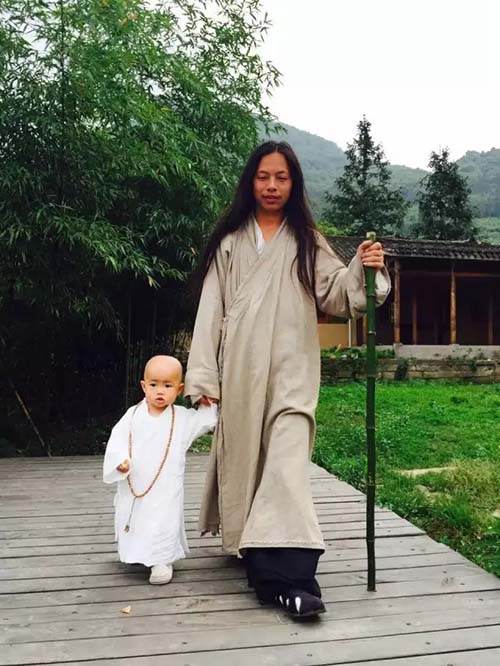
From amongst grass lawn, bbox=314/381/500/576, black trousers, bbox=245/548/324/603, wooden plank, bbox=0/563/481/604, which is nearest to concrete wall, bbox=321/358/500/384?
grass lawn, bbox=314/381/500/576

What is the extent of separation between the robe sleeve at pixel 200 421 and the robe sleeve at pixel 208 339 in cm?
5

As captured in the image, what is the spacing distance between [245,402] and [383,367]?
11209 mm

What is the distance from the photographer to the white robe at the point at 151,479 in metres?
2.72

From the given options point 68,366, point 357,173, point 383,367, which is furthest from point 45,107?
point 357,173

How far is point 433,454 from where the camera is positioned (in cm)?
638

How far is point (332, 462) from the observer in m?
5.62

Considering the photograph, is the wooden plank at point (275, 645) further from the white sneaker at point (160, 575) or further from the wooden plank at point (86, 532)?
the wooden plank at point (86, 532)

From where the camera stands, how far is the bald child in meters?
2.72

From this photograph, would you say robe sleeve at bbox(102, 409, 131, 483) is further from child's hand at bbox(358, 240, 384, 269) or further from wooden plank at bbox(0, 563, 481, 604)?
child's hand at bbox(358, 240, 384, 269)

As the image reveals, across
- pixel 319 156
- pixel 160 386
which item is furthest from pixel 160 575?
pixel 319 156

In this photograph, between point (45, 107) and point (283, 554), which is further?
point (45, 107)

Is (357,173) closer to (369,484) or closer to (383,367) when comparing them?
(383,367)

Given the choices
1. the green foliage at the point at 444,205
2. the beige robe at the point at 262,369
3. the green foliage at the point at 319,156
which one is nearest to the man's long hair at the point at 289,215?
the beige robe at the point at 262,369

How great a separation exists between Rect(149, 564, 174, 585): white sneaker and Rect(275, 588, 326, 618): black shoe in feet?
1.75
